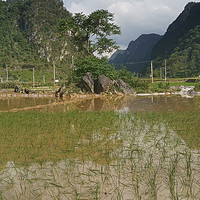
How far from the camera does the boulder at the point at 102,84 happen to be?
72.2 feet

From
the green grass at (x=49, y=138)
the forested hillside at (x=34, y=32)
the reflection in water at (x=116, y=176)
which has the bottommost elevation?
the reflection in water at (x=116, y=176)

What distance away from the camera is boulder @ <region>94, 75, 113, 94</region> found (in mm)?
22016

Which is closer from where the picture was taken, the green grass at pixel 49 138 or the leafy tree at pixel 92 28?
the green grass at pixel 49 138

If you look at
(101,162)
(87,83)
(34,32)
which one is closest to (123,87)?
(87,83)

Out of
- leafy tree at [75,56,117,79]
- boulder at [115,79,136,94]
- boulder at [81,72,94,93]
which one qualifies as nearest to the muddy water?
boulder at [81,72,94,93]

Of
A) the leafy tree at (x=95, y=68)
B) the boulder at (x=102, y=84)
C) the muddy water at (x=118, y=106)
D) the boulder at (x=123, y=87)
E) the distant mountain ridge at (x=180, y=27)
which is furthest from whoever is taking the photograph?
the distant mountain ridge at (x=180, y=27)

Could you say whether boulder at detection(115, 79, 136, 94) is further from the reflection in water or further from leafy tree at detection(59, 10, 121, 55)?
the reflection in water

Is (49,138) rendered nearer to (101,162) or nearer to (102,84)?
(101,162)

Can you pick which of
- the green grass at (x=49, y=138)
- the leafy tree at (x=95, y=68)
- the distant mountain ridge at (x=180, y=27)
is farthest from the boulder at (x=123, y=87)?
the distant mountain ridge at (x=180, y=27)

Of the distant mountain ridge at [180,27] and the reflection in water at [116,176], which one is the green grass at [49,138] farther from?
the distant mountain ridge at [180,27]

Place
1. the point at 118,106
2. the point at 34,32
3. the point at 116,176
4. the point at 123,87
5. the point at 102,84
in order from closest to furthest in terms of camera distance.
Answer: the point at 116,176
the point at 118,106
the point at 102,84
the point at 123,87
the point at 34,32

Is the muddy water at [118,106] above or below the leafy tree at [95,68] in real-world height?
below

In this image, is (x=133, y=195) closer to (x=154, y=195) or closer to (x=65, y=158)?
(x=154, y=195)

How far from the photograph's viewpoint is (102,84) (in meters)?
21.9
